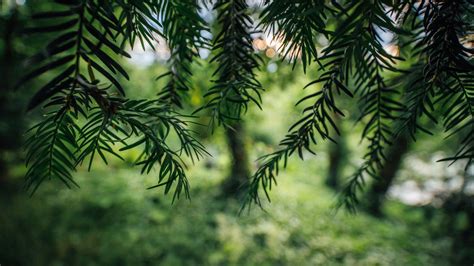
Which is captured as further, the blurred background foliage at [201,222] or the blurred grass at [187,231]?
the blurred grass at [187,231]

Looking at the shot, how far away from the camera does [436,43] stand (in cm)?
44

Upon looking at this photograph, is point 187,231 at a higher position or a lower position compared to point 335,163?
lower

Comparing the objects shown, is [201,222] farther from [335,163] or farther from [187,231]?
[335,163]

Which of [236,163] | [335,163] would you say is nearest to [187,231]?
[236,163]

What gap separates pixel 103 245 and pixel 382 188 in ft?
16.4

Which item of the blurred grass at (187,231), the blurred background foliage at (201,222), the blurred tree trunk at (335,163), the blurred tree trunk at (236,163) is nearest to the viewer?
the blurred background foliage at (201,222)

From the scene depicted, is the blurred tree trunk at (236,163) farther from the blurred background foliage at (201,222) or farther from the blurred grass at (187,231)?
the blurred grass at (187,231)

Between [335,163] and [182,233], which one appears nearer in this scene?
[182,233]

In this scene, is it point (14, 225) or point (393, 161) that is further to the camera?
point (393, 161)

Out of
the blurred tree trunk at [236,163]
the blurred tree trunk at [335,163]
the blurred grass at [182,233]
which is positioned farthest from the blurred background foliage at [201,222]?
the blurred tree trunk at [335,163]

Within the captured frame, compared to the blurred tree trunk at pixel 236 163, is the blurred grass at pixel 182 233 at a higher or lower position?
lower

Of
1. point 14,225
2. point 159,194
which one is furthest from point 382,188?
point 14,225

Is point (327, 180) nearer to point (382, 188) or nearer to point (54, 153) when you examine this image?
point (382, 188)

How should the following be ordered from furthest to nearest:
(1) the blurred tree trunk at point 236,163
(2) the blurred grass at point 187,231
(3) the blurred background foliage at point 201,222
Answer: (1) the blurred tree trunk at point 236,163 → (2) the blurred grass at point 187,231 → (3) the blurred background foliage at point 201,222
